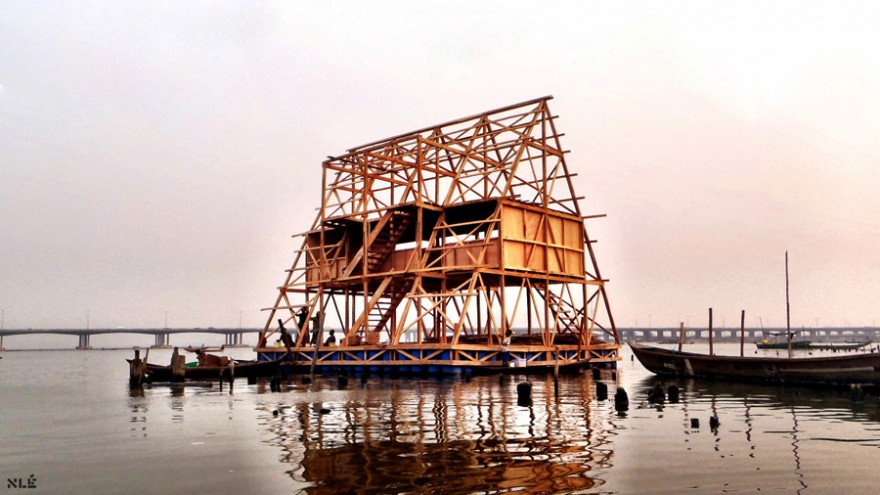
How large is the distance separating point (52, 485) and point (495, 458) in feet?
26.4

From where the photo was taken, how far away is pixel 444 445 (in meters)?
16.0

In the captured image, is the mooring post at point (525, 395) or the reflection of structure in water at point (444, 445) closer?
the reflection of structure in water at point (444, 445)

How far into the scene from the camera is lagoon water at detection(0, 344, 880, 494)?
12.5 meters

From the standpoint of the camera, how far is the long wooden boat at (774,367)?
29109 mm

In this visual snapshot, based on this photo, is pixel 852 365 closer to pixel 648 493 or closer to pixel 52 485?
pixel 648 493

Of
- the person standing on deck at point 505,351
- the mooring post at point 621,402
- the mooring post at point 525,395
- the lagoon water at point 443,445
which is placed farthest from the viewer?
the person standing on deck at point 505,351

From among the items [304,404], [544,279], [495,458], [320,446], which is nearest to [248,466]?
[320,446]

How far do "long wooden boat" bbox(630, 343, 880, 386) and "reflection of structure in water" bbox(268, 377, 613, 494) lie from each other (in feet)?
39.6

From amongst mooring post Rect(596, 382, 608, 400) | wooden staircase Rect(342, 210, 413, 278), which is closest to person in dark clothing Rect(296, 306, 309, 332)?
wooden staircase Rect(342, 210, 413, 278)

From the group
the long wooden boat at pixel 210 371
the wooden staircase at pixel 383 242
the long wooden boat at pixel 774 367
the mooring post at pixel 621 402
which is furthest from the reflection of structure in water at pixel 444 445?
the wooden staircase at pixel 383 242

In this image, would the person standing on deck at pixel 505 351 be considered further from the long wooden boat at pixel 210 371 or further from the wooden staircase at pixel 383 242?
the long wooden boat at pixel 210 371

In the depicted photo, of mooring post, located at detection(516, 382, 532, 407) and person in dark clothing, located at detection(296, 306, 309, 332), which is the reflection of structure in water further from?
person in dark clothing, located at detection(296, 306, 309, 332)

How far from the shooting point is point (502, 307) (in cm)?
4181

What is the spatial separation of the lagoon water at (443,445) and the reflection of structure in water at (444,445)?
42 mm
